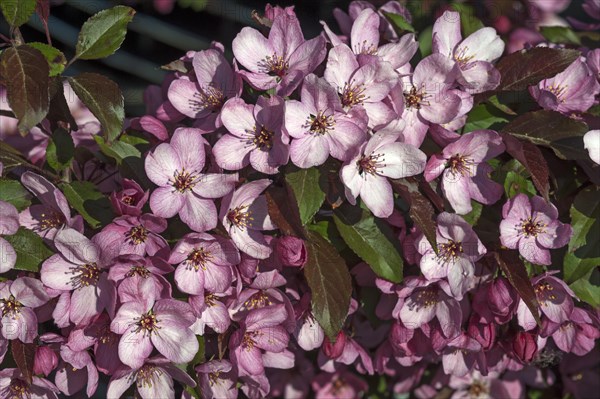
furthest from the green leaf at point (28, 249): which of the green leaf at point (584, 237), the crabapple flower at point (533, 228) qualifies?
the green leaf at point (584, 237)

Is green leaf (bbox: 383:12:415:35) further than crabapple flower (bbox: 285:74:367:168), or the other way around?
green leaf (bbox: 383:12:415:35)

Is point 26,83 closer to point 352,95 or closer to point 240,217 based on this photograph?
point 240,217

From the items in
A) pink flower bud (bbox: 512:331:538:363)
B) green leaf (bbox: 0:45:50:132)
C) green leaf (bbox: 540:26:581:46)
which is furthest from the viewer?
green leaf (bbox: 540:26:581:46)

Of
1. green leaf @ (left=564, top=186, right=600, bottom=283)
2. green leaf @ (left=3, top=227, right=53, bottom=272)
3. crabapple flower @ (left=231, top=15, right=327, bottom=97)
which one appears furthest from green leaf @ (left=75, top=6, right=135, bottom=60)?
green leaf @ (left=564, top=186, right=600, bottom=283)

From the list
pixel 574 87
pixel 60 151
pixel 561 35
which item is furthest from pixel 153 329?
pixel 561 35

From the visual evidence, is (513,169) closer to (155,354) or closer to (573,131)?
(573,131)

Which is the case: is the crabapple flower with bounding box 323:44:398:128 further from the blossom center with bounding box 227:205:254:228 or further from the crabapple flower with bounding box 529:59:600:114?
the crabapple flower with bounding box 529:59:600:114

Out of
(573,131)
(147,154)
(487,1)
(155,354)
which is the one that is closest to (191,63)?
(147,154)
